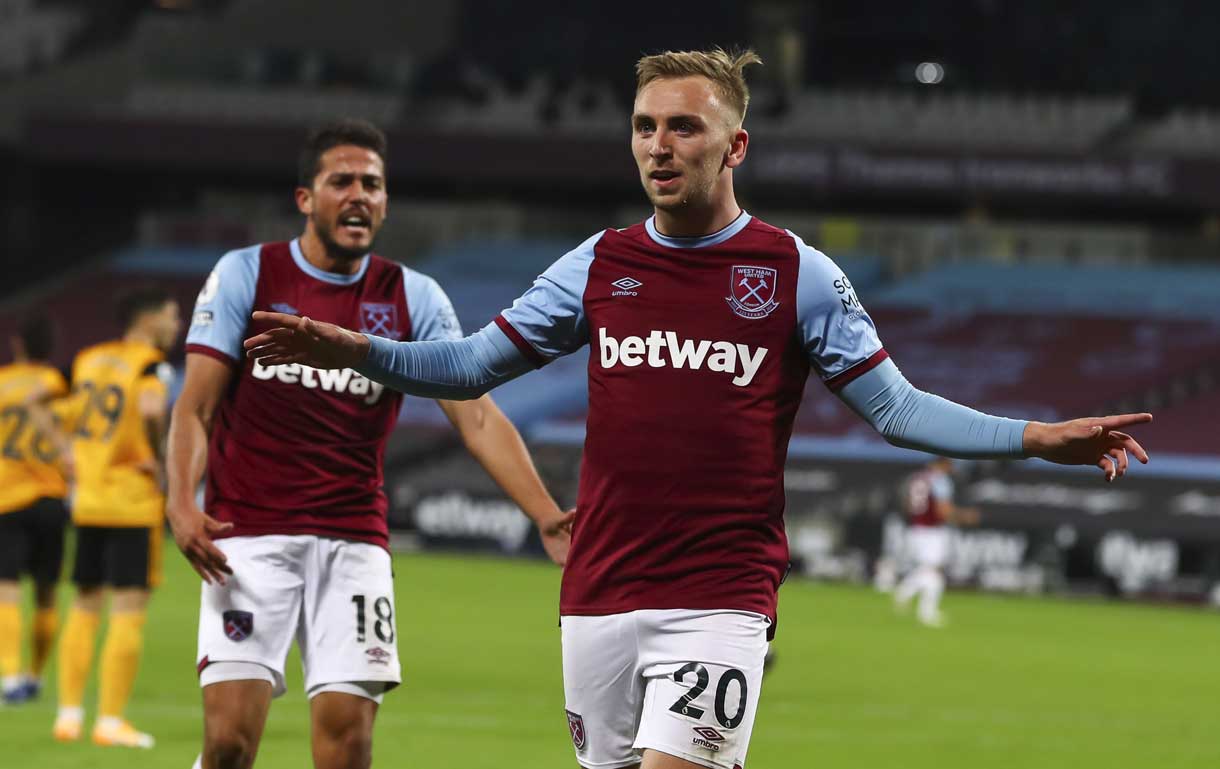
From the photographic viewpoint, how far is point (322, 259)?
6844 millimetres

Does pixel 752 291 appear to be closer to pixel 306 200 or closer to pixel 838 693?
pixel 306 200

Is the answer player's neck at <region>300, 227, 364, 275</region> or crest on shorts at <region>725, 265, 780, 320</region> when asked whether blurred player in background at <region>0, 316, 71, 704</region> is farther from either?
crest on shorts at <region>725, 265, 780, 320</region>

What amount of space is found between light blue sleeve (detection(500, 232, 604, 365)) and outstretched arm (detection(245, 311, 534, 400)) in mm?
53

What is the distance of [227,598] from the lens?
6.60 metres

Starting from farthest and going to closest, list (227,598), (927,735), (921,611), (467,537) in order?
(467,537) → (921,611) → (927,735) → (227,598)

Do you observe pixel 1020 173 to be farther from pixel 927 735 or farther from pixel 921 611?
pixel 927 735

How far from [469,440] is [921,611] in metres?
15.0

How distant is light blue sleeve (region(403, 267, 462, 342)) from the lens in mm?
6828

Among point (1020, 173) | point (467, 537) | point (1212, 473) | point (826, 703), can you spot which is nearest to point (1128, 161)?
point (1020, 173)

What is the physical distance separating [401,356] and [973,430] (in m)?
1.38

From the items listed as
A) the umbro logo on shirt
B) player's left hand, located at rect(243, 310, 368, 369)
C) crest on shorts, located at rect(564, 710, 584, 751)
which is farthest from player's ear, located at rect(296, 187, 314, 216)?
crest on shorts, located at rect(564, 710, 584, 751)

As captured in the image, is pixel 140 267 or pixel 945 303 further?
pixel 140 267

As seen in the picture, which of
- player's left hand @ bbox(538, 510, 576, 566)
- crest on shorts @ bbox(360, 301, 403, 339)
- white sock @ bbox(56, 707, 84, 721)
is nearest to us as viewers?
player's left hand @ bbox(538, 510, 576, 566)

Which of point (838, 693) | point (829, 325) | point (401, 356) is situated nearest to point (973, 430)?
point (829, 325)
